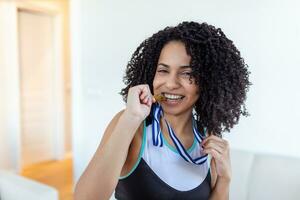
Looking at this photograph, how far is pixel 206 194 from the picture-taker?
0.83 m

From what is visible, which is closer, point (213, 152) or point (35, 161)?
point (213, 152)

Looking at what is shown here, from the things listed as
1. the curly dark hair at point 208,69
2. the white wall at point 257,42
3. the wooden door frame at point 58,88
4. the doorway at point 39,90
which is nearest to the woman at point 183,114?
the curly dark hair at point 208,69

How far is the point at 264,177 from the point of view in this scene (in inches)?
48.8

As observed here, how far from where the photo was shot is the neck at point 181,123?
0.84 m

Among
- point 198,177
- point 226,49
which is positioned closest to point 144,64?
point 226,49

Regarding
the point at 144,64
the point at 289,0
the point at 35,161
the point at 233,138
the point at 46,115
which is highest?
the point at 289,0

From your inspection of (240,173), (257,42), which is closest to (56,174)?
(240,173)

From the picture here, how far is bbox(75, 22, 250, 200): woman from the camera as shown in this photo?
0.75 meters

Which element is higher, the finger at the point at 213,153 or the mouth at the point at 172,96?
the mouth at the point at 172,96

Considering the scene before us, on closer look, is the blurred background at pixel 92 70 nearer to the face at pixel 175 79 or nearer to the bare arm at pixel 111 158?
the face at pixel 175 79

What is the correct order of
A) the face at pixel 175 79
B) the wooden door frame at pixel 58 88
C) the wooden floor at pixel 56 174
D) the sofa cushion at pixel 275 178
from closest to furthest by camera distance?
1. the face at pixel 175 79
2. the sofa cushion at pixel 275 178
3. the wooden floor at pixel 56 174
4. the wooden door frame at pixel 58 88

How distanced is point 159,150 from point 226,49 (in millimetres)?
314

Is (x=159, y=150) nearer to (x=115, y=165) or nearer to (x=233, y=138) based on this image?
(x=115, y=165)

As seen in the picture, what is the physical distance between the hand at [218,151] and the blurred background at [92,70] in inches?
18.5
